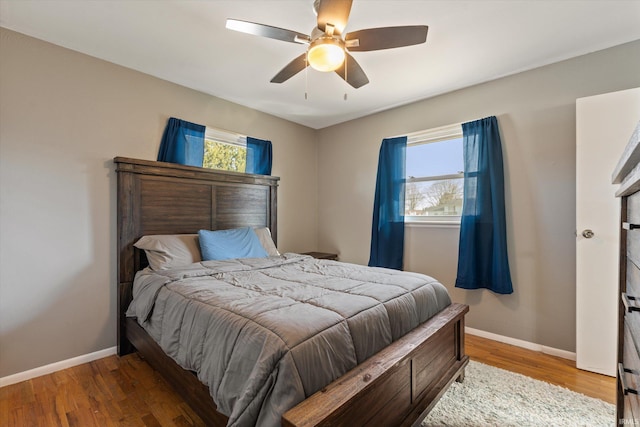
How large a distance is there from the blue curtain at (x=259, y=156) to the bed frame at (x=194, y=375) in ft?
0.46

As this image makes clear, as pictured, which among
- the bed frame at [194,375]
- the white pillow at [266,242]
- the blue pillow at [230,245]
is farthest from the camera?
the white pillow at [266,242]

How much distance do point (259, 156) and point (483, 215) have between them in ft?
8.70

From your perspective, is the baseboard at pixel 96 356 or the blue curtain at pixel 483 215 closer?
the baseboard at pixel 96 356

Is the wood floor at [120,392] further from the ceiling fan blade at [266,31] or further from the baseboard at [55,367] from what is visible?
the ceiling fan blade at [266,31]

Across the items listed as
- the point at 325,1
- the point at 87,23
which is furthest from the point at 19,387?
the point at 325,1

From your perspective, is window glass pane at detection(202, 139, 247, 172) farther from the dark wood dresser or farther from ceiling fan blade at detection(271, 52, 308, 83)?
the dark wood dresser

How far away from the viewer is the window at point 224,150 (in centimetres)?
331

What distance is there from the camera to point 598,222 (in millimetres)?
2211

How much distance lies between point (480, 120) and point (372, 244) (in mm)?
1804

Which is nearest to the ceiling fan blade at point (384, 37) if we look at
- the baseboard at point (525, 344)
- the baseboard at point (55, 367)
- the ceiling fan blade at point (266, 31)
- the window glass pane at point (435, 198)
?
the ceiling fan blade at point (266, 31)

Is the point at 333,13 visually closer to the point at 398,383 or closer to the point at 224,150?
the point at 398,383

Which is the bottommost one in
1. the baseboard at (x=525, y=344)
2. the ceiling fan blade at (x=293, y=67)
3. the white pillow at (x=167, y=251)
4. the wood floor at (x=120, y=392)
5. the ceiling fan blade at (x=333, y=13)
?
the wood floor at (x=120, y=392)

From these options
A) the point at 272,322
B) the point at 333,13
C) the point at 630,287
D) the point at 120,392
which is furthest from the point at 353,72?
the point at 120,392

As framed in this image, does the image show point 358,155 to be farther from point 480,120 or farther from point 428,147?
point 480,120
